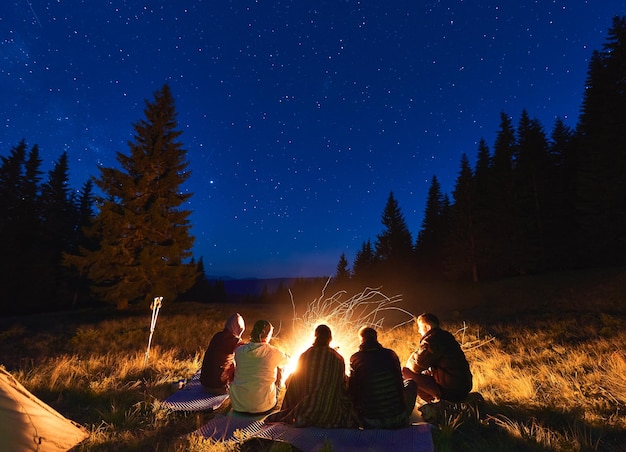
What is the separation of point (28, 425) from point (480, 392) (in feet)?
22.0

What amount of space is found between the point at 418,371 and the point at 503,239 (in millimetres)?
30228

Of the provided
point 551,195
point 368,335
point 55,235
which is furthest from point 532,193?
point 55,235

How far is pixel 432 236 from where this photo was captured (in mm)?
47562

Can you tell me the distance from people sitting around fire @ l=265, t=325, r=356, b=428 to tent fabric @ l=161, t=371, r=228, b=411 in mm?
1282

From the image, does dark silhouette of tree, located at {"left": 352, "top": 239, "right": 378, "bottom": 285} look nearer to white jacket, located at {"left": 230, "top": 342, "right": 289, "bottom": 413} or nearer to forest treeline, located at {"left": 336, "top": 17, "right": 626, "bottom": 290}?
forest treeline, located at {"left": 336, "top": 17, "right": 626, "bottom": 290}

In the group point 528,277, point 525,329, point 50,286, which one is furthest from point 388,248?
point 50,286

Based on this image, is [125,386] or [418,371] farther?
[125,386]

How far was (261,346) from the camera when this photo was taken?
16.6 feet

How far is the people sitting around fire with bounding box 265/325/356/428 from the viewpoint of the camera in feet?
14.4

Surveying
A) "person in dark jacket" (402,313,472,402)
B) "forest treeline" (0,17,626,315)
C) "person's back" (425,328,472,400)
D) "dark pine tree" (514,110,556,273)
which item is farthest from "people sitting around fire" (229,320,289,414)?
"dark pine tree" (514,110,556,273)

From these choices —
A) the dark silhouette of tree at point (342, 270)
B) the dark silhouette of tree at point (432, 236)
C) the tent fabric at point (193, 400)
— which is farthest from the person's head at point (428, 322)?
the dark silhouette of tree at point (342, 270)

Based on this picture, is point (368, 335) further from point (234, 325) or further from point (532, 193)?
point (532, 193)

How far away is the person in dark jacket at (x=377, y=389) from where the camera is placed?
4465mm

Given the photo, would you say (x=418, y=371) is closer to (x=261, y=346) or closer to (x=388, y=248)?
(x=261, y=346)
